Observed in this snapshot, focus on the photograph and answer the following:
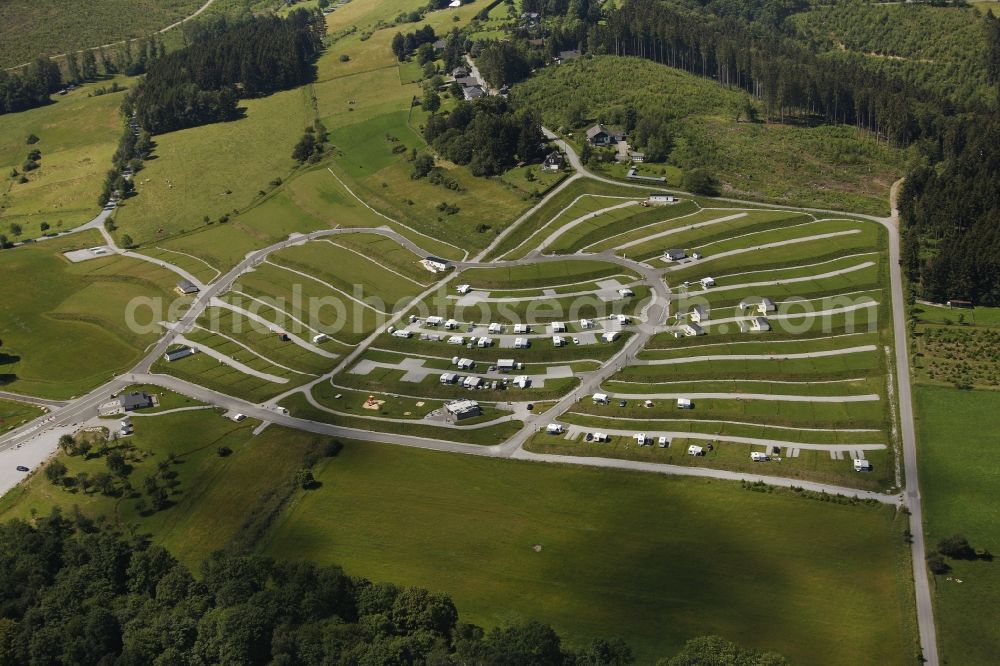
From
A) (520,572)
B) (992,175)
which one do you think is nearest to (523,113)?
(992,175)

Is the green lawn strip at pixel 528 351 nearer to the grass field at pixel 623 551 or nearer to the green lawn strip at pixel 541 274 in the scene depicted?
the green lawn strip at pixel 541 274

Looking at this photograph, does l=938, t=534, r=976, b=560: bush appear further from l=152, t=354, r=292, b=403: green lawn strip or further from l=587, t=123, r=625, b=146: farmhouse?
l=587, t=123, r=625, b=146: farmhouse

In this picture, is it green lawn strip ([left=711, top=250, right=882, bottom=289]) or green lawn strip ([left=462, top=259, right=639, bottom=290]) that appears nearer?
green lawn strip ([left=711, top=250, right=882, bottom=289])

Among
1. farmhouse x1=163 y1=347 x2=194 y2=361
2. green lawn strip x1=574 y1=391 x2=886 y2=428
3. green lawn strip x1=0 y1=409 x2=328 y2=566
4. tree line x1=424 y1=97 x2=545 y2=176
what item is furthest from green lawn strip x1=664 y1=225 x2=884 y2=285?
farmhouse x1=163 y1=347 x2=194 y2=361

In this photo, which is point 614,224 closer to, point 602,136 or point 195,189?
point 602,136

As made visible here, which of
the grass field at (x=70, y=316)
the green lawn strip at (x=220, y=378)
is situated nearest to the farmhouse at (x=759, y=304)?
the green lawn strip at (x=220, y=378)
